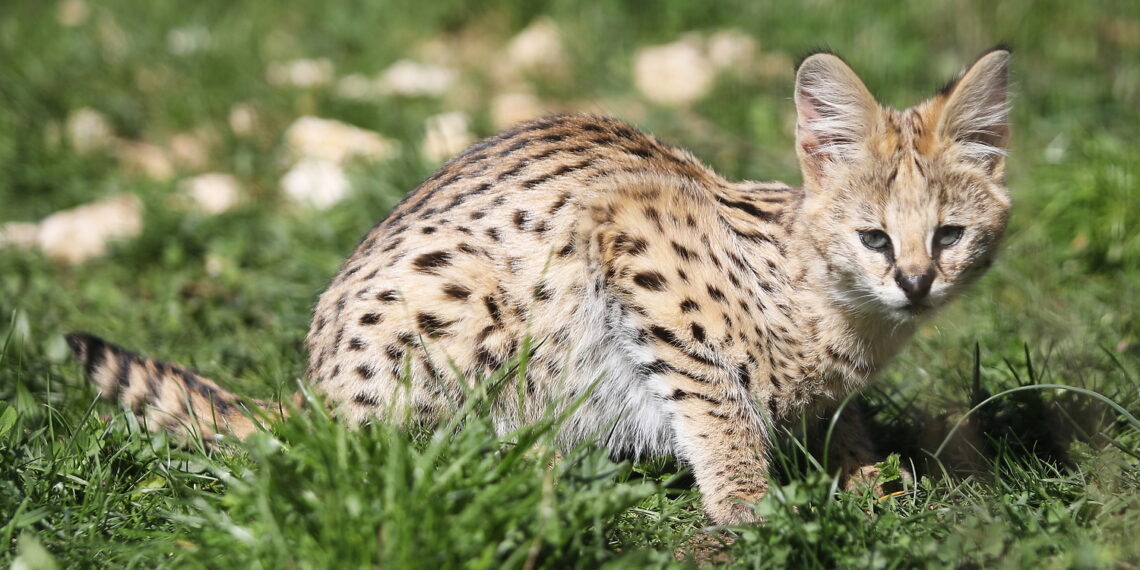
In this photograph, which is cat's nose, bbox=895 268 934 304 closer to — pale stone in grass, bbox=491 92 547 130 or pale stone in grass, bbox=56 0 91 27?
pale stone in grass, bbox=491 92 547 130

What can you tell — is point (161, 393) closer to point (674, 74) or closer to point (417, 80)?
point (417, 80)

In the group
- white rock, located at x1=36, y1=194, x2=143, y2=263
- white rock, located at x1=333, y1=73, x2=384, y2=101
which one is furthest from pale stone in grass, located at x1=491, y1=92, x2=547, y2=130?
white rock, located at x1=36, y1=194, x2=143, y2=263

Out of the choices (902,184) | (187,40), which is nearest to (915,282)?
(902,184)

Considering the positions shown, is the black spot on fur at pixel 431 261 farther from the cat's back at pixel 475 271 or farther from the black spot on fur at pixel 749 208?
the black spot on fur at pixel 749 208

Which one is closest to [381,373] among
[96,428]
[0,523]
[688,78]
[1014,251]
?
[96,428]

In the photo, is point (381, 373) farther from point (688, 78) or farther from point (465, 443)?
point (688, 78)
